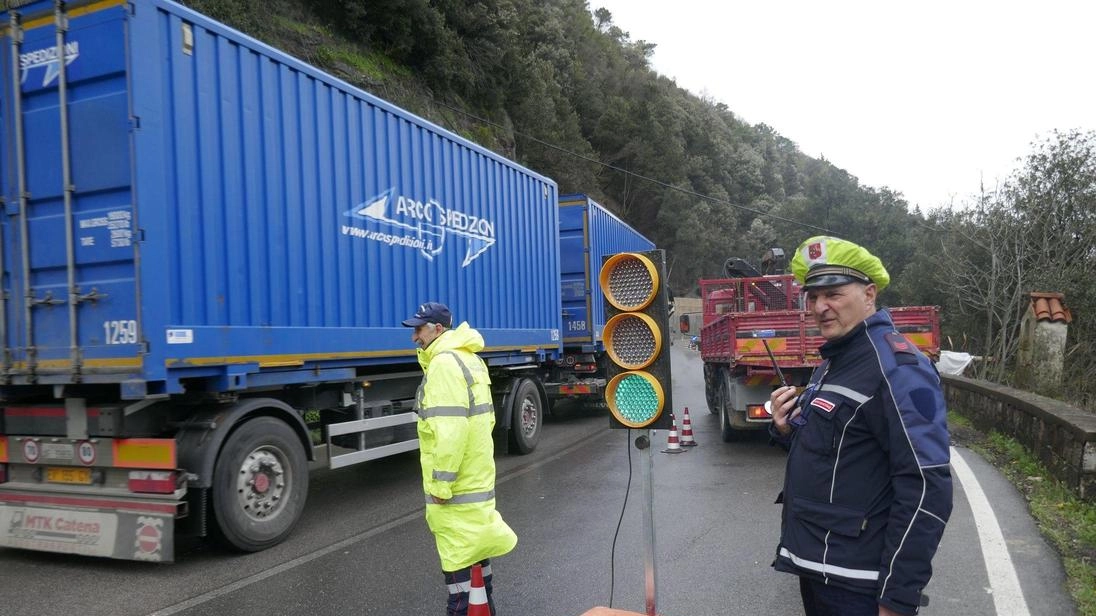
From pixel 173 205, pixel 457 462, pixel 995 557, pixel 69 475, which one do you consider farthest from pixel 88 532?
pixel 995 557

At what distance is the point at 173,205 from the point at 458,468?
2942 mm

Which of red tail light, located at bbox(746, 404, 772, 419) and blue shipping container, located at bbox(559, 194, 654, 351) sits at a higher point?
blue shipping container, located at bbox(559, 194, 654, 351)

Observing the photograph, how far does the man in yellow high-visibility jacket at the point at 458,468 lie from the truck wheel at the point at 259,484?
2226mm

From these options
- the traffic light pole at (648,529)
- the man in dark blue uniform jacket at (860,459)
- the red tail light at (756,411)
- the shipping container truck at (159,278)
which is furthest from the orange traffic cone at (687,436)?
the man in dark blue uniform jacket at (860,459)

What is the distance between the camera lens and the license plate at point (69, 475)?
532 cm

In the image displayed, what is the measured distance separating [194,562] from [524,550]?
2371 millimetres

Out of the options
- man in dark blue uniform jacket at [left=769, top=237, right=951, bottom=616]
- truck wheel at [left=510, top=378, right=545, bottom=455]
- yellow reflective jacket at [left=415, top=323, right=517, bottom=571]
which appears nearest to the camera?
man in dark blue uniform jacket at [left=769, top=237, right=951, bottom=616]

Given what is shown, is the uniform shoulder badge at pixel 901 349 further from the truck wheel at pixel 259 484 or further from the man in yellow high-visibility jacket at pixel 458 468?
the truck wheel at pixel 259 484

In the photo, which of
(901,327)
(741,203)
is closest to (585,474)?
(901,327)

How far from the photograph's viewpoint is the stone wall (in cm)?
613

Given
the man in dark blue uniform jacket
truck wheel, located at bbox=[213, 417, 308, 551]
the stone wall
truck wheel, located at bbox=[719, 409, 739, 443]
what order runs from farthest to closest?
1. truck wheel, located at bbox=[719, 409, 739, 443]
2. the stone wall
3. truck wheel, located at bbox=[213, 417, 308, 551]
4. the man in dark blue uniform jacket

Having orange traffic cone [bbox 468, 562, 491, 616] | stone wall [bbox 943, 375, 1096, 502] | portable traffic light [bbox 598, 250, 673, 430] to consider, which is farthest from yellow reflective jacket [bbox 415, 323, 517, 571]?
stone wall [bbox 943, 375, 1096, 502]

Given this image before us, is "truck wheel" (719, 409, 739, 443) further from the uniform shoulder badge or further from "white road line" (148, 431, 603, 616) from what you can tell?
the uniform shoulder badge

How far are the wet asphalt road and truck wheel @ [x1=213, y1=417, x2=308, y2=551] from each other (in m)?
0.18
